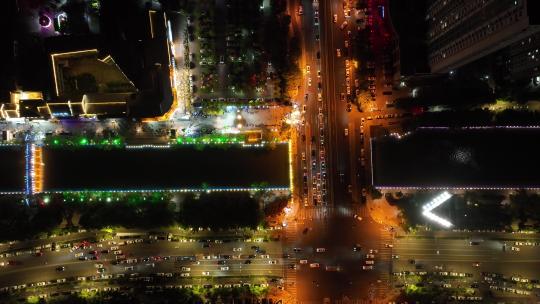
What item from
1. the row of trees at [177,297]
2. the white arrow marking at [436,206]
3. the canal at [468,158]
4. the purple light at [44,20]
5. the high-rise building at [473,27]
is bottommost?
the row of trees at [177,297]

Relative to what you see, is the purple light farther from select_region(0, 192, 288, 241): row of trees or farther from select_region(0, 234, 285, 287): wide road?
select_region(0, 234, 285, 287): wide road

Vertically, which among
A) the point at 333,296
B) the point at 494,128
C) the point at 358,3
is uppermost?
the point at 358,3

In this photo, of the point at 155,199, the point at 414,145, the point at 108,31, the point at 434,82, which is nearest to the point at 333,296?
the point at 414,145

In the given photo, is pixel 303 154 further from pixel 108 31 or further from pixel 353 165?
pixel 108 31

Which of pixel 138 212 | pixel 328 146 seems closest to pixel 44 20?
pixel 138 212

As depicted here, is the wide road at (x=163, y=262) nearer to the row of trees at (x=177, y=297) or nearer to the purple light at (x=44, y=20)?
the row of trees at (x=177, y=297)

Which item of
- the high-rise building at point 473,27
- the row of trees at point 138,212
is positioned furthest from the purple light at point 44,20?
the high-rise building at point 473,27

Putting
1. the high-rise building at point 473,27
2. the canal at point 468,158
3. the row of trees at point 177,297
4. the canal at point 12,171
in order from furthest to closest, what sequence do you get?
the row of trees at point 177,297
the canal at point 12,171
the canal at point 468,158
the high-rise building at point 473,27

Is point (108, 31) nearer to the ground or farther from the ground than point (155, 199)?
farther from the ground

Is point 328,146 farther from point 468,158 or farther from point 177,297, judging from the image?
point 177,297
